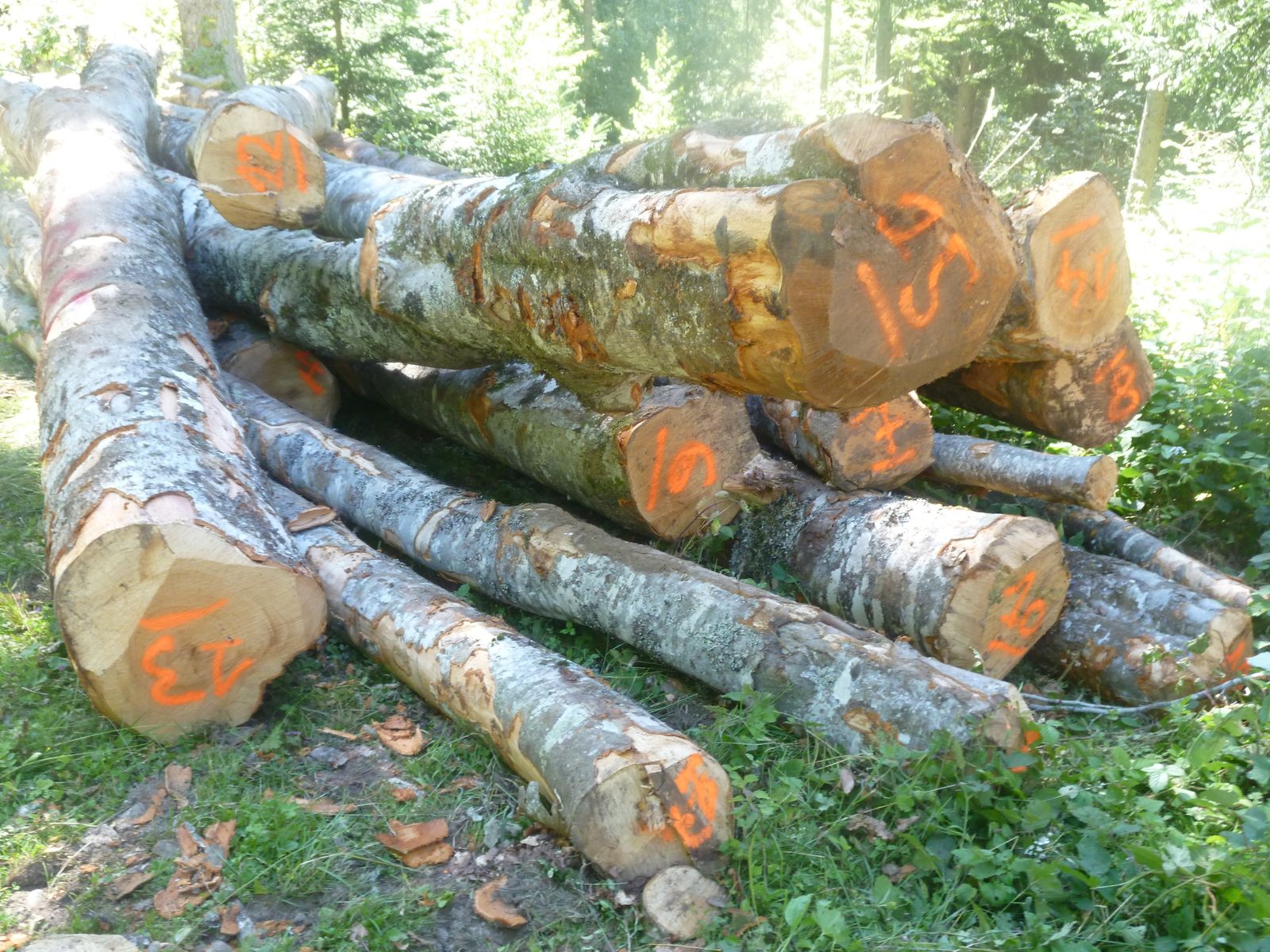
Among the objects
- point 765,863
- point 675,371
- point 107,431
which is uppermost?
point 675,371

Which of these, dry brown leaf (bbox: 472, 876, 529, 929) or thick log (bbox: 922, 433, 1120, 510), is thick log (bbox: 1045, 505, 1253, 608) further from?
dry brown leaf (bbox: 472, 876, 529, 929)

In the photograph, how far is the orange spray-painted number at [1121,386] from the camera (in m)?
3.88

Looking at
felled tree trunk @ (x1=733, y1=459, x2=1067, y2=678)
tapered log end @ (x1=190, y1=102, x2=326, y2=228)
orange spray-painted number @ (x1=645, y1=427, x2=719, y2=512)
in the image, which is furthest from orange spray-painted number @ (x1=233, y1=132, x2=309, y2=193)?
felled tree trunk @ (x1=733, y1=459, x2=1067, y2=678)

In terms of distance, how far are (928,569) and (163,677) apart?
2521 mm

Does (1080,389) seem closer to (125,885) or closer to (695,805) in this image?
(695,805)

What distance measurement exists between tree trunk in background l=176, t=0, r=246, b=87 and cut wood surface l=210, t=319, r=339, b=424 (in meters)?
6.36

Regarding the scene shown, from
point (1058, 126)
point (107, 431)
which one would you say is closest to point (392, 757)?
→ point (107, 431)

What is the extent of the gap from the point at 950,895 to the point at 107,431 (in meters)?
2.93

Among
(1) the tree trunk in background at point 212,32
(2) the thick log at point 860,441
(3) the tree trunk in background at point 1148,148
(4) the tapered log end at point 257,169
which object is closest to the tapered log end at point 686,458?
(2) the thick log at point 860,441

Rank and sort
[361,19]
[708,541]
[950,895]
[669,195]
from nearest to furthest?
[950,895] < [669,195] < [708,541] < [361,19]

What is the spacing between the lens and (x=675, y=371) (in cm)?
277

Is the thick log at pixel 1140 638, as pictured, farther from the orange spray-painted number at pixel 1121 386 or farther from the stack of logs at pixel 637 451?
the orange spray-painted number at pixel 1121 386

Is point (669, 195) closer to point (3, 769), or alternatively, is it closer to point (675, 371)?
point (675, 371)

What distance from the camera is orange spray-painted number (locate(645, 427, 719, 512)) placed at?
12.2 feet
